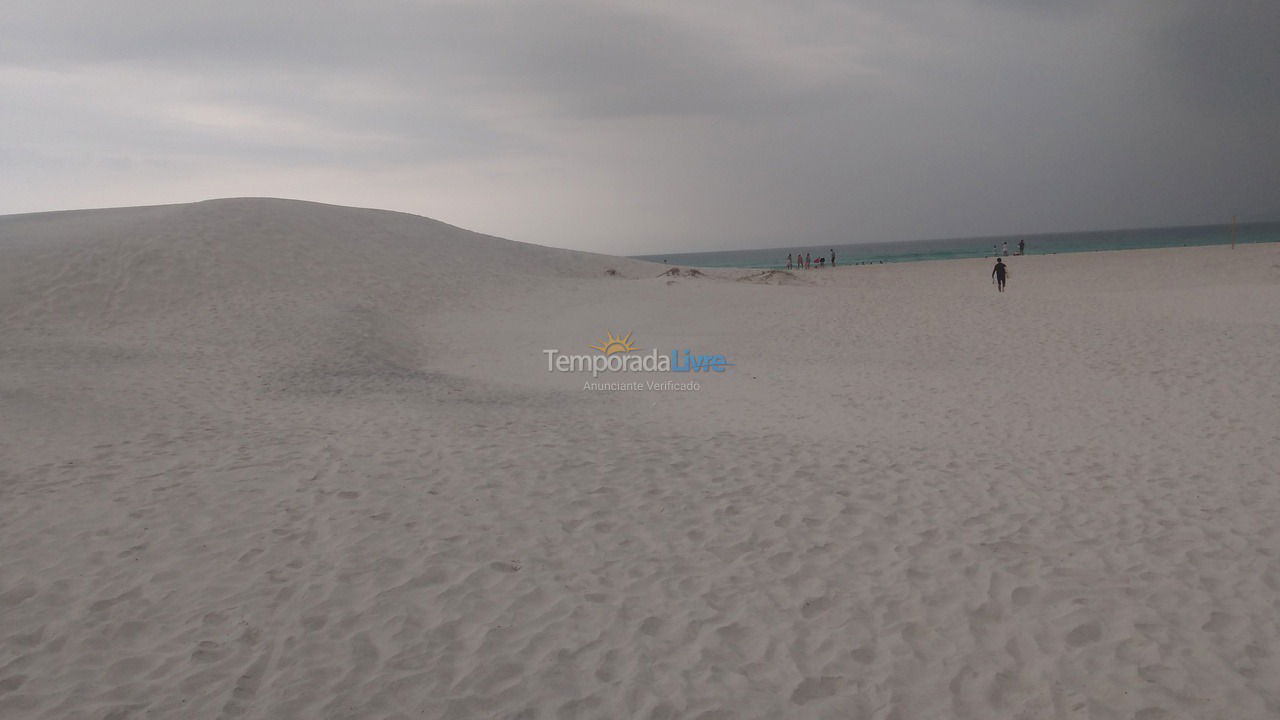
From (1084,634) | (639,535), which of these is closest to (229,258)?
(639,535)

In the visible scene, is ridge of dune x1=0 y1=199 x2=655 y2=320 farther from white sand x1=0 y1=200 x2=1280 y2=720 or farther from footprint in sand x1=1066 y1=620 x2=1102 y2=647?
footprint in sand x1=1066 y1=620 x2=1102 y2=647

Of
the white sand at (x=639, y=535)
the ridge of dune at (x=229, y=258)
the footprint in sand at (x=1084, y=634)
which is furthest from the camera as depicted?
the ridge of dune at (x=229, y=258)

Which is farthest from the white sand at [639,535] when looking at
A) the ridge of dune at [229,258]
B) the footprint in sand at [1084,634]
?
the ridge of dune at [229,258]

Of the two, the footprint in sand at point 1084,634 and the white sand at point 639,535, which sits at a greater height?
the white sand at point 639,535

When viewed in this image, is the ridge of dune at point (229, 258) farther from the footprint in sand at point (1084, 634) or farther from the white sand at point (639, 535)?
the footprint in sand at point (1084, 634)

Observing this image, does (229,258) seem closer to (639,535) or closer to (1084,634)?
(639,535)

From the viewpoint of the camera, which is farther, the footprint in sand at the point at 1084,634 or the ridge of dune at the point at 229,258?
the ridge of dune at the point at 229,258

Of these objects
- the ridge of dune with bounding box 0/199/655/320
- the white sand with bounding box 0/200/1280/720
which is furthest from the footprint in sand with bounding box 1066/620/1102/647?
the ridge of dune with bounding box 0/199/655/320

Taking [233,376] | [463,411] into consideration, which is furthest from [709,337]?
[233,376]

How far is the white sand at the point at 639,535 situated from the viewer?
407cm

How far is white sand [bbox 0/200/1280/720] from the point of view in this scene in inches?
160

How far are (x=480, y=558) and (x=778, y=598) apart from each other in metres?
2.36

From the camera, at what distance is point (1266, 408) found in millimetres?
9352

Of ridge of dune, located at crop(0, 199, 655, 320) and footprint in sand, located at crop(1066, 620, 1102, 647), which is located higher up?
ridge of dune, located at crop(0, 199, 655, 320)
